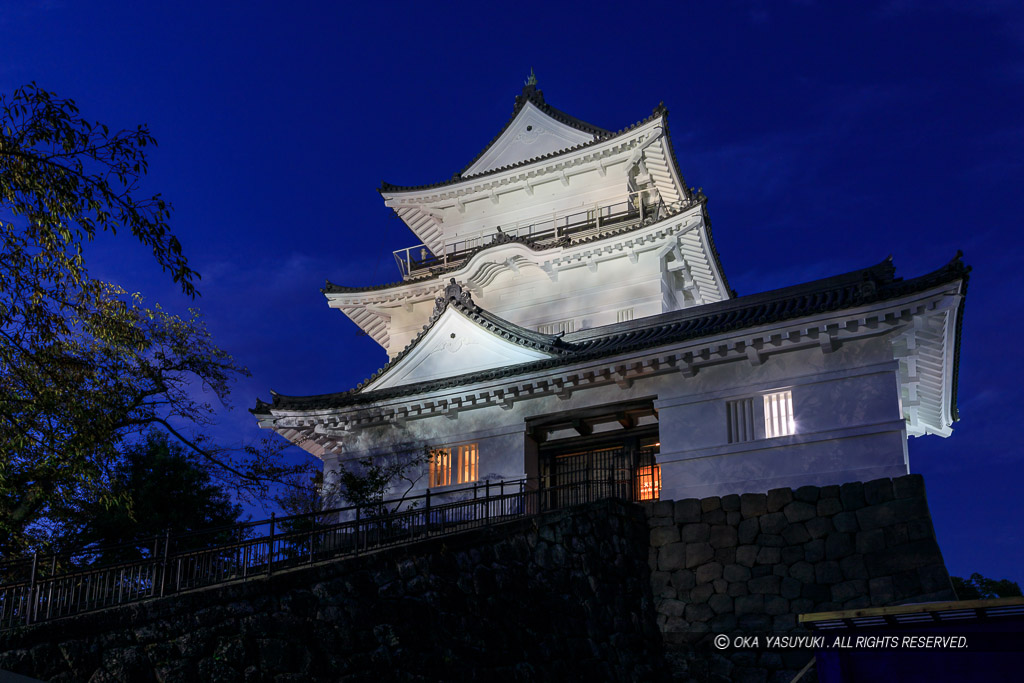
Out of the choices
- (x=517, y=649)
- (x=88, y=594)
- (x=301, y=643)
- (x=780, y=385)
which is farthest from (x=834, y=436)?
(x=88, y=594)

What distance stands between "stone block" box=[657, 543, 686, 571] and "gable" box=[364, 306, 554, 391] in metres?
6.14

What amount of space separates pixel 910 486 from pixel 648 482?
21.0 ft

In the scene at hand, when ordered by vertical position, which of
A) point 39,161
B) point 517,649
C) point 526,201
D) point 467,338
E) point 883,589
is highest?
point 526,201

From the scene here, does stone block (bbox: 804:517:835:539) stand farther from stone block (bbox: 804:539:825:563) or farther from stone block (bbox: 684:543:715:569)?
stone block (bbox: 684:543:715:569)

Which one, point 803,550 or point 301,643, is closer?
point 301,643

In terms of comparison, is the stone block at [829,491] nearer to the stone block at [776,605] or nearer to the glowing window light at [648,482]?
the stone block at [776,605]

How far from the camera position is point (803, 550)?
54.7ft

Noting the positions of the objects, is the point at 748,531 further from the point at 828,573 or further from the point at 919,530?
the point at 919,530

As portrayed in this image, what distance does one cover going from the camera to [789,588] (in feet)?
53.9

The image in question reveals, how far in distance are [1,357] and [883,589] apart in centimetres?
1405

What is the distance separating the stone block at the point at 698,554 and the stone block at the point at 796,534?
146 cm

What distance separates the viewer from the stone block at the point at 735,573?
16984 mm

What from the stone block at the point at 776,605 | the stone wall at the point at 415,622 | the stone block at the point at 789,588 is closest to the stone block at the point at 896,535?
the stone block at the point at 789,588

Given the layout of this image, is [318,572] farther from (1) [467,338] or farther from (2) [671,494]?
(1) [467,338]
